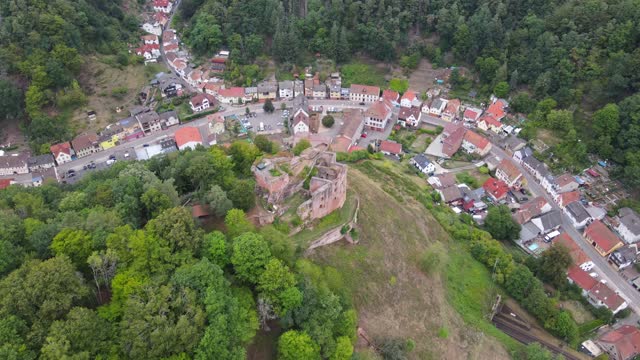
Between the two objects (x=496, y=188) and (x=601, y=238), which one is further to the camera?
(x=496, y=188)

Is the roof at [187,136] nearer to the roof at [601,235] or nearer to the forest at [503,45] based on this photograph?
the forest at [503,45]

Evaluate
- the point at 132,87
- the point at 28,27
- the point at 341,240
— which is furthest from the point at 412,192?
the point at 28,27

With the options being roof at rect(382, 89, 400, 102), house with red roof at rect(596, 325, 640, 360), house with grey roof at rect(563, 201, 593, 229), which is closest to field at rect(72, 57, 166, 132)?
roof at rect(382, 89, 400, 102)

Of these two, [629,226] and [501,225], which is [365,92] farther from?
[629,226]

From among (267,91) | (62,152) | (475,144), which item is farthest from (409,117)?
(62,152)

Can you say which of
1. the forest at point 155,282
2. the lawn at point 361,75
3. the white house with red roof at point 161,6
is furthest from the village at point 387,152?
the white house with red roof at point 161,6

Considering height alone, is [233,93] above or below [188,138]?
above
